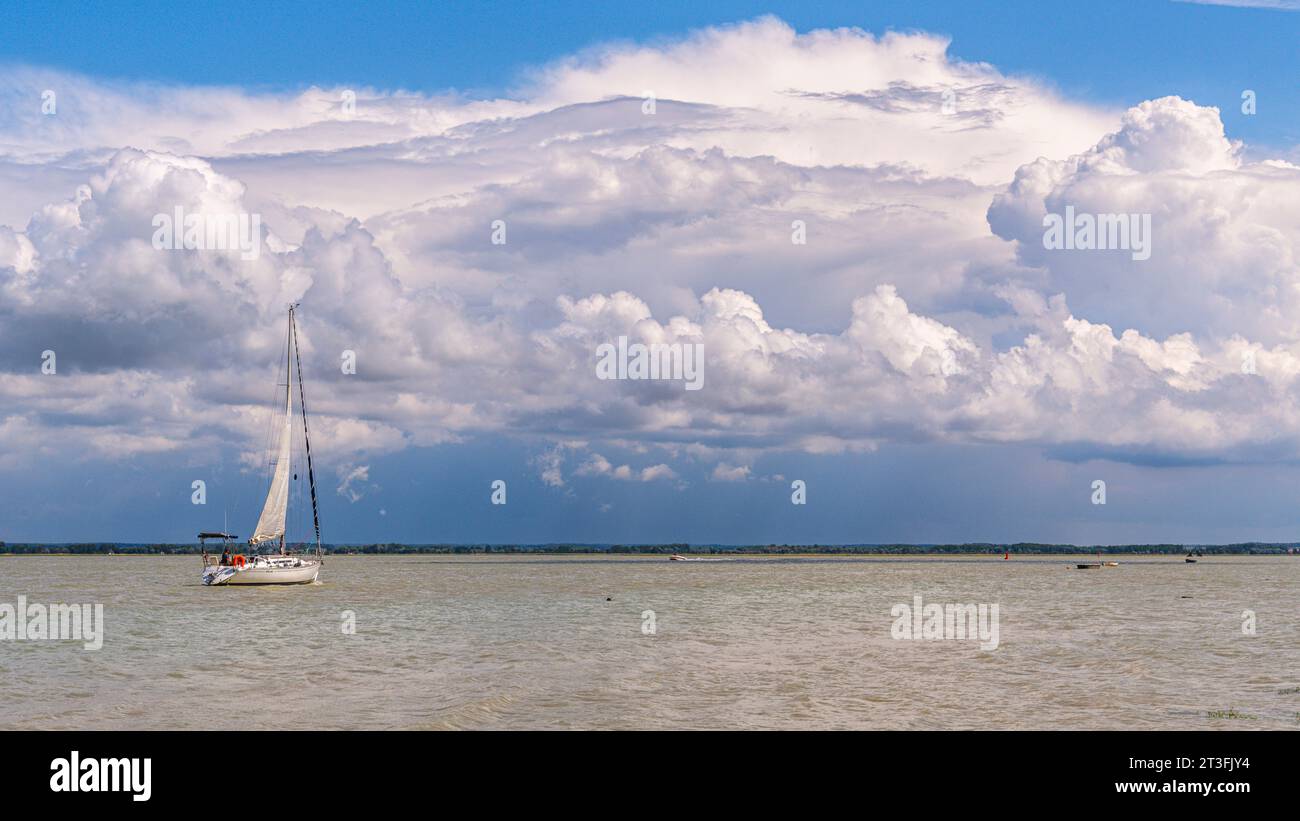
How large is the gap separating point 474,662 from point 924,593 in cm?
8487

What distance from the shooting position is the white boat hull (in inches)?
4614

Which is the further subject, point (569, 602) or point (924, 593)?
point (924, 593)

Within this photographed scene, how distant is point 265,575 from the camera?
117188 millimetres

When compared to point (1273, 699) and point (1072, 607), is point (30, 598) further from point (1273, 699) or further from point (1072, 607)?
point (1273, 699)

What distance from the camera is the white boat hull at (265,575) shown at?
117 metres

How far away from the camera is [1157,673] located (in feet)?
144
